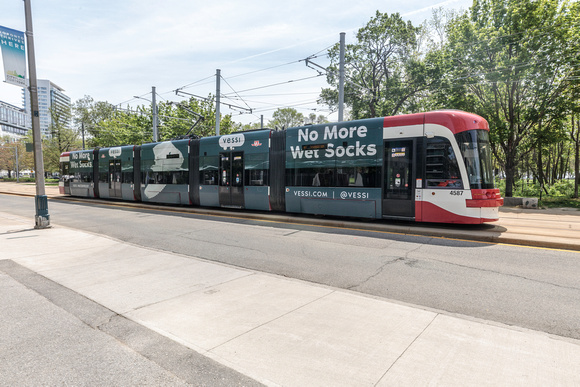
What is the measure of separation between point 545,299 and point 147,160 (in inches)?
741

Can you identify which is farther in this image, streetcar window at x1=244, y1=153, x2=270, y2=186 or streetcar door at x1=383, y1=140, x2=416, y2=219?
streetcar window at x1=244, y1=153, x2=270, y2=186

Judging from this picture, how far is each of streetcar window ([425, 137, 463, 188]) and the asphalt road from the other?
177cm

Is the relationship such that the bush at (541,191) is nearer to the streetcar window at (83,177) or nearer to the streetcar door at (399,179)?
the streetcar door at (399,179)

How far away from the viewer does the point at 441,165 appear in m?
9.62

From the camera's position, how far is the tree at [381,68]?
87.6 feet

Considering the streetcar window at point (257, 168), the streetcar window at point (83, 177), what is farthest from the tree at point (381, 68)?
the streetcar window at point (83, 177)

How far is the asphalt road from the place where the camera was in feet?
14.6

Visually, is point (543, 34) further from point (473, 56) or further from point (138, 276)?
point (138, 276)

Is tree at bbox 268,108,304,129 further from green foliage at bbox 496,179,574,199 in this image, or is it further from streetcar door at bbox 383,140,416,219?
streetcar door at bbox 383,140,416,219

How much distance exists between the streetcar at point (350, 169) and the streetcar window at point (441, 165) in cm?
3

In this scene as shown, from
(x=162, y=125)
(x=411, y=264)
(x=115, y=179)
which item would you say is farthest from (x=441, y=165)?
(x=162, y=125)

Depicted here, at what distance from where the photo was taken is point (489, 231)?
941 cm

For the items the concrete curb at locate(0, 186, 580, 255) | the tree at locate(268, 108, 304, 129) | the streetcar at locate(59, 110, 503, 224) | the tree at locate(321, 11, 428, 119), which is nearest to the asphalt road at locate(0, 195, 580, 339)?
the concrete curb at locate(0, 186, 580, 255)

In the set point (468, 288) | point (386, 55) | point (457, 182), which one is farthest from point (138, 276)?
point (386, 55)
